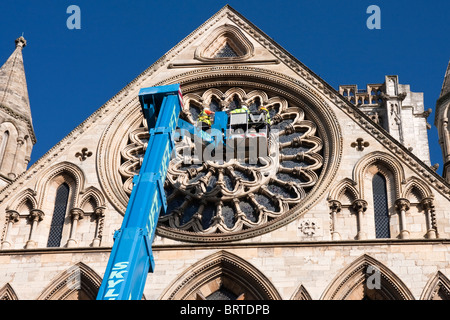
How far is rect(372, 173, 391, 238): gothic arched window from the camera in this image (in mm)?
20391

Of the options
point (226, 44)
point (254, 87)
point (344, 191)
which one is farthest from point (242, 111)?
point (226, 44)

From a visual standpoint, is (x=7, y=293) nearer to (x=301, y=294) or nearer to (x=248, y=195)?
(x=248, y=195)

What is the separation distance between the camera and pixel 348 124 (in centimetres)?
2220

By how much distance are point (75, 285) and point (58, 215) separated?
1994 mm

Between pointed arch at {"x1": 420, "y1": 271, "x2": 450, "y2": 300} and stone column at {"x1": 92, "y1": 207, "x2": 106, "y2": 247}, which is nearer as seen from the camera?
pointed arch at {"x1": 420, "y1": 271, "x2": 450, "y2": 300}

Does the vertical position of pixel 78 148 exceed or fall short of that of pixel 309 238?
it exceeds it

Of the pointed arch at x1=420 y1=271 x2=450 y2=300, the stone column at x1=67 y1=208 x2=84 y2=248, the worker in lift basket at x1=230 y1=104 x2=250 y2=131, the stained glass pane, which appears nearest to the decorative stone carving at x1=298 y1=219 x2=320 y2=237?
the pointed arch at x1=420 y1=271 x2=450 y2=300

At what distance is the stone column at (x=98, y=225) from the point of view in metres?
20.6

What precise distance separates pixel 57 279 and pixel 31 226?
1.62 m

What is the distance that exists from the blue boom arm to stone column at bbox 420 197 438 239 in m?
4.91

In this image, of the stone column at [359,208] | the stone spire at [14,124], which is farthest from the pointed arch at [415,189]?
the stone spire at [14,124]

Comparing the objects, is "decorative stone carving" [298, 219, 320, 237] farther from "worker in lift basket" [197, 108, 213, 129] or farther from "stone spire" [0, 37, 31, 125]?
"stone spire" [0, 37, 31, 125]
